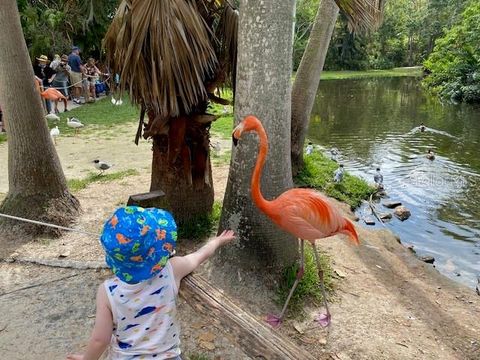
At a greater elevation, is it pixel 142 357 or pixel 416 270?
pixel 142 357

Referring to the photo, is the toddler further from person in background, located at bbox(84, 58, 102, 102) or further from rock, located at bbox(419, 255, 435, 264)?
person in background, located at bbox(84, 58, 102, 102)

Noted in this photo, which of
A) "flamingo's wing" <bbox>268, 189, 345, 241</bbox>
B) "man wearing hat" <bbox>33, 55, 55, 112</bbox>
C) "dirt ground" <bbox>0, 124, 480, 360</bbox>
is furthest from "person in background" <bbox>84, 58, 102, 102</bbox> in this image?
"flamingo's wing" <bbox>268, 189, 345, 241</bbox>

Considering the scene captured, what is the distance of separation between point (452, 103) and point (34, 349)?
76.7 ft

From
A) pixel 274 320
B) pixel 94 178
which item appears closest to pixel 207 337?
pixel 274 320

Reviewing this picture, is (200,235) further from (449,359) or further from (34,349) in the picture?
(449,359)

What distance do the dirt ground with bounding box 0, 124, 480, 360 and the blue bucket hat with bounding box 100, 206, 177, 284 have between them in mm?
1188

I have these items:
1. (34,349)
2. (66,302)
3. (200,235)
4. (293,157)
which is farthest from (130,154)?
(34,349)

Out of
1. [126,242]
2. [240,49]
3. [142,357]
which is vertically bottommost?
[142,357]

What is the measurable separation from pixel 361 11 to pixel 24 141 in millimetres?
3952

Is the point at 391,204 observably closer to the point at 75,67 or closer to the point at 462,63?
the point at 75,67

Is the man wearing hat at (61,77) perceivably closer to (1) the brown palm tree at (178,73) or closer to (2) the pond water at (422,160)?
(2) the pond water at (422,160)

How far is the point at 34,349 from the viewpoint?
367 centimetres

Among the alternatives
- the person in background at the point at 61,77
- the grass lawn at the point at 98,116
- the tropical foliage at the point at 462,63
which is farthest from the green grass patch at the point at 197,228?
the tropical foliage at the point at 462,63

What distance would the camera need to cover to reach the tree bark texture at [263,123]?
3924 millimetres
